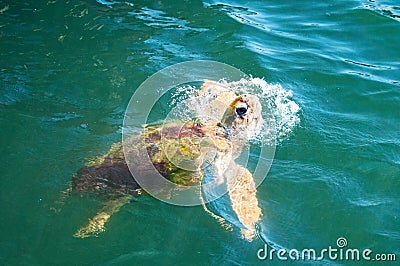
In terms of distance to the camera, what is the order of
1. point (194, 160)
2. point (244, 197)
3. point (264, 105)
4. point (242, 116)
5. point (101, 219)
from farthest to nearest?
point (264, 105) → point (242, 116) → point (194, 160) → point (244, 197) → point (101, 219)

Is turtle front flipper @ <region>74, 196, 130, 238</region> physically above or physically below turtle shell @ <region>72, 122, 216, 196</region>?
below

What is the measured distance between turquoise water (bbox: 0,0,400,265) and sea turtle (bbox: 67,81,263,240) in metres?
0.14

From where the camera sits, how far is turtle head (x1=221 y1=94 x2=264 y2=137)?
5.44 m

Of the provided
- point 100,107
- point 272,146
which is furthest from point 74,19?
point 272,146

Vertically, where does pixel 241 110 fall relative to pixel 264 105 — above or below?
above

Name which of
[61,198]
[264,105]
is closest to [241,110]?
[264,105]

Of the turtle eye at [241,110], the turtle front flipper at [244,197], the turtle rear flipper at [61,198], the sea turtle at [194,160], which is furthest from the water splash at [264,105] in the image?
the turtle rear flipper at [61,198]

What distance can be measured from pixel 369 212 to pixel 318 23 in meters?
4.81

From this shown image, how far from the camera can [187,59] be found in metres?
7.65

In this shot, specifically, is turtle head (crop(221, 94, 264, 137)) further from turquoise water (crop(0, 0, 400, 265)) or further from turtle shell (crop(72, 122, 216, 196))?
turquoise water (crop(0, 0, 400, 265))

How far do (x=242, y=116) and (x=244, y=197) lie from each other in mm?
949

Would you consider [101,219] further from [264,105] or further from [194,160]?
[264,105]

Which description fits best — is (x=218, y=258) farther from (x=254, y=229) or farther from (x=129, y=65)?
(x=129, y=65)

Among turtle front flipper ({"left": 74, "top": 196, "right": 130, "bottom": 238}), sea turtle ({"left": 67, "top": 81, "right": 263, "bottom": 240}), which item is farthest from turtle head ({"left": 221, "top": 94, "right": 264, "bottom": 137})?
turtle front flipper ({"left": 74, "top": 196, "right": 130, "bottom": 238})
